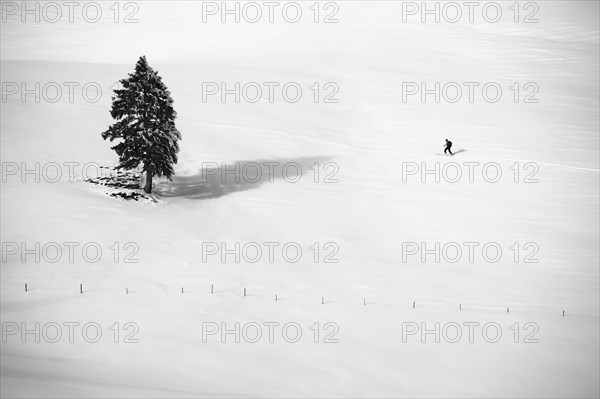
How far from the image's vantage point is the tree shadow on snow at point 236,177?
34812mm

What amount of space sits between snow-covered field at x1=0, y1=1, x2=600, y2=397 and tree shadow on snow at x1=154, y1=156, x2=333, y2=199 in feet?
0.61

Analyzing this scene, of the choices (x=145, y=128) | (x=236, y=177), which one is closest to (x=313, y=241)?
(x=236, y=177)

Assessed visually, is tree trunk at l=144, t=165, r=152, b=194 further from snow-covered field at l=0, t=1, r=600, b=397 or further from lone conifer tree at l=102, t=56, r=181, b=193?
snow-covered field at l=0, t=1, r=600, b=397

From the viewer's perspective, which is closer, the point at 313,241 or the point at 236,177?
the point at 313,241

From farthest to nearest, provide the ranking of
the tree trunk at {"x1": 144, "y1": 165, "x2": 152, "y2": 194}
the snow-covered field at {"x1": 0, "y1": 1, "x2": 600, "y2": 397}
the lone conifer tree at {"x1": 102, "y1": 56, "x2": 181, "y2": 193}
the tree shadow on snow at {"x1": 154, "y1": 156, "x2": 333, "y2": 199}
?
the tree shadow on snow at {"x1": 154, "y1": 156, "x2": 333, "y2": 199} → the tree trunk at {"x1": 144, "y1": 165, "x2": 152, "y2": 194} → the lone conifer tree at {"x1": 102, "y1": 56, "x2": 181, "y2": 193} → the snow-covered field at {"x1": 0, "y1": 1, "x2": 600, "y2": 397}

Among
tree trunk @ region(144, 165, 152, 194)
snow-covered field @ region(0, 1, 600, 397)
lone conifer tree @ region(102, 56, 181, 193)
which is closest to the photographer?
snow-covered field @ region(0, 1, 600, 397)

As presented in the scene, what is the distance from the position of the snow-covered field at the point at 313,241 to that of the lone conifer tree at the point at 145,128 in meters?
2.10

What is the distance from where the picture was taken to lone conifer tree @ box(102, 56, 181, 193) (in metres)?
31.7

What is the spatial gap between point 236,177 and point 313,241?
337 inches

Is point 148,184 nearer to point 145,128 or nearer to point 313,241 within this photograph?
point 145,128

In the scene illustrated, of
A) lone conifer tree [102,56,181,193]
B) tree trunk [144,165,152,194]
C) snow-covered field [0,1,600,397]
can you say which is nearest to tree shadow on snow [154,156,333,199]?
snow-covered field [0,1,600,397]

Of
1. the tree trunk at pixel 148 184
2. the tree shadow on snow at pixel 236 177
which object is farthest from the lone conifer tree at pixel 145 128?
the tree shadow on snow at pixel 236 177

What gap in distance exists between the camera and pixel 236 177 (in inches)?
1470

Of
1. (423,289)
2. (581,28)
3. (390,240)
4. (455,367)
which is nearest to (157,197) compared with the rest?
(390,240)
